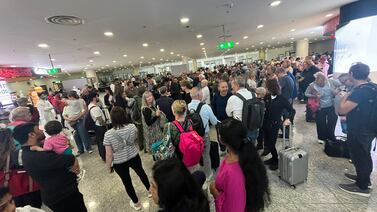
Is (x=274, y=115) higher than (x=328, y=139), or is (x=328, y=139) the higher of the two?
(x=274, y=115)

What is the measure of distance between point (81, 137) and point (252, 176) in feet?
15.2

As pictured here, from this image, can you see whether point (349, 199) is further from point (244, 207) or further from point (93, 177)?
point (93, 177)

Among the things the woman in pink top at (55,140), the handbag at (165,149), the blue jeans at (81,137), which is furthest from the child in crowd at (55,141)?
the blue jeans at (81,137)

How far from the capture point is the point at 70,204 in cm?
182

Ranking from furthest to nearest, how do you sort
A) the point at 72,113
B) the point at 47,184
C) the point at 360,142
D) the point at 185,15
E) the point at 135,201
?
the point at 185,15 → the point at 72,113 → the point at 135,201 → the point at 360,142 → the point at 47,184

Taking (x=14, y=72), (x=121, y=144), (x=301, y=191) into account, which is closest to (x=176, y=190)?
(x=121, y=144)

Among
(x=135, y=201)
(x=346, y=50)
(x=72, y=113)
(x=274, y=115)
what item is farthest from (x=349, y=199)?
Result: (x=346, y=50)

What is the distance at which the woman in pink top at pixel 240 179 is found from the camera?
1.21 metres

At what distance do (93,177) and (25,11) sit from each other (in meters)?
3.78

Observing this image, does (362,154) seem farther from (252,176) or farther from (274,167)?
(252,176)

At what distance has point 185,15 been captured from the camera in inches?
217

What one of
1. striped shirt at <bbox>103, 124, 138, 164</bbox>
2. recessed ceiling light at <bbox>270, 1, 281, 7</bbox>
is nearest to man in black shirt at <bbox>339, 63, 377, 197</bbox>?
striped shirt at <bbox>103, 124, 138, 164</bbox>

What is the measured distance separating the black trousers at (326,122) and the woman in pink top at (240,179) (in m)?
3.06

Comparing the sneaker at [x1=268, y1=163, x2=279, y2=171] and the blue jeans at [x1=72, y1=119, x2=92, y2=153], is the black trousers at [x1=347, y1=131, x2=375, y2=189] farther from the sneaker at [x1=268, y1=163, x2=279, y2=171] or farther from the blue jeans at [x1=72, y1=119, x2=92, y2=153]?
the blue jeans at [x1=72, y1=119, x2=92, y2=153]
